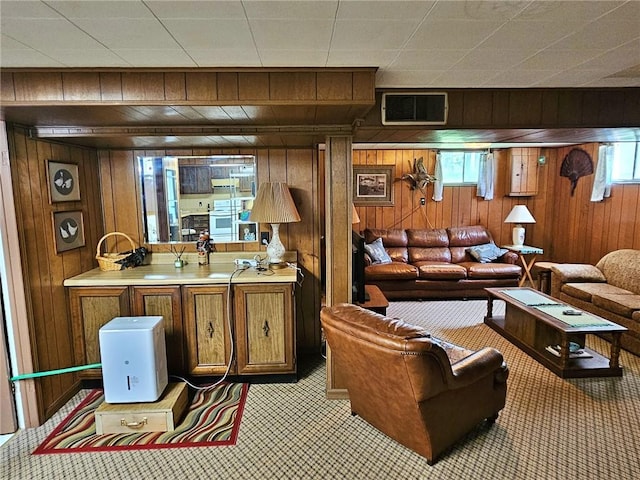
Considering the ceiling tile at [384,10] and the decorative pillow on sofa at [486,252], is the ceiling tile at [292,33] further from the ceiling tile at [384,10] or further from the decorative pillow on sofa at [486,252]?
the decorative pillow on sofa at [486,252]

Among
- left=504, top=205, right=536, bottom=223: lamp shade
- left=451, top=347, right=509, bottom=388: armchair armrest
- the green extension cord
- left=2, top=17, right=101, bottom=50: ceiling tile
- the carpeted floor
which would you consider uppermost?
left=2, top=17, right=101, bottom=50: ceiling tile

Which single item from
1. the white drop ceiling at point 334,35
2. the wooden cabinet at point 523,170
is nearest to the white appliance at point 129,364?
the white drop ceiling at point 334,35

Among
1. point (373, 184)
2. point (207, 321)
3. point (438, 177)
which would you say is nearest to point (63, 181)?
point (207, 321)

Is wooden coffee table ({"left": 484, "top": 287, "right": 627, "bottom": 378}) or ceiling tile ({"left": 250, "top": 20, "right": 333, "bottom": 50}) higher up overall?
ceiling tile ({"left": 250, "top": 20, "right": 333, "bottom": 50})

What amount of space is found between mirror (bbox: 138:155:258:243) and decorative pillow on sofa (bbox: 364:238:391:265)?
237 centimetres

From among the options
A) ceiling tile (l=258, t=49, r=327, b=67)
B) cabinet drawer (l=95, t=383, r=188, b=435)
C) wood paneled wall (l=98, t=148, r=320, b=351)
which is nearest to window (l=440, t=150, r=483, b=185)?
wood paneled wall (l=98, t=148, r=320, b=351)

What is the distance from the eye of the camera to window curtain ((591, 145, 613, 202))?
491 cm

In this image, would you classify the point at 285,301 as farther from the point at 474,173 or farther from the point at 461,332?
the point at 474,173

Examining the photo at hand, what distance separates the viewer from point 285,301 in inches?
114

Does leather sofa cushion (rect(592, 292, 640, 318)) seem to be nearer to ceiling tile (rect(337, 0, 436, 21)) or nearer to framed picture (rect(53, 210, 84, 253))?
ceiling tile (rect(337, 0, 436, 21))

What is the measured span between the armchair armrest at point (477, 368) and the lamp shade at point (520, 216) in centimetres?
391

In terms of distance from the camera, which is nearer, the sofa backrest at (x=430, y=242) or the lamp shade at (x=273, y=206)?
the lamp shade at (x=273, y=206)

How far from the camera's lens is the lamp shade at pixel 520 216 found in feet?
18.5

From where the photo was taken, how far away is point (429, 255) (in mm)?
5652
